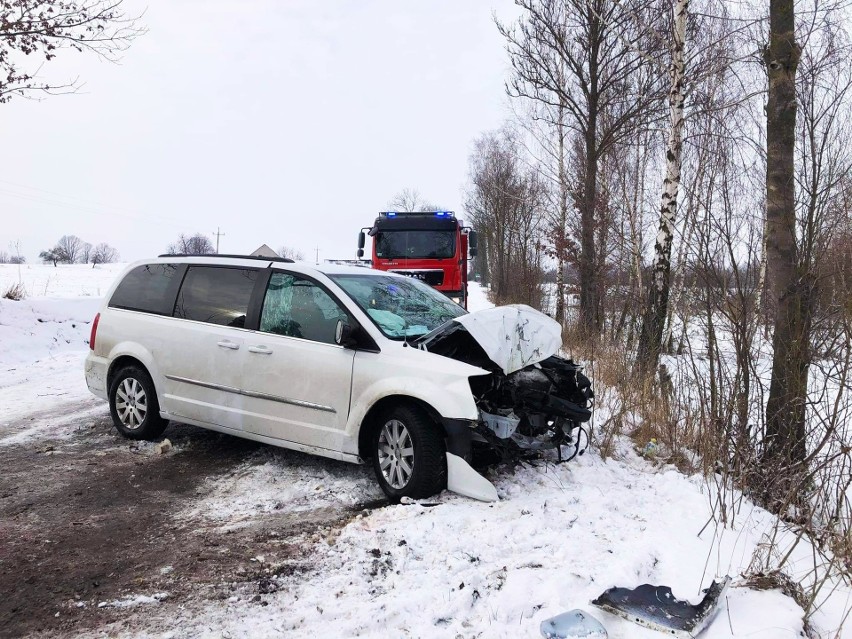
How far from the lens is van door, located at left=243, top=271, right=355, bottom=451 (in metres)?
4.27

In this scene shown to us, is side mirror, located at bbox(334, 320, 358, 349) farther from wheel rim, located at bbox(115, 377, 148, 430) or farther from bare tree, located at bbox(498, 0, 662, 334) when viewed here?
bare tree, located at bbox(498, 0, 662, 334)

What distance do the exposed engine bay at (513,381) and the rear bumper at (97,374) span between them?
11.5 ft

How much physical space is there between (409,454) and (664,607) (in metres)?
1.83

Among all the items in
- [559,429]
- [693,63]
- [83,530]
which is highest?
[693,63]

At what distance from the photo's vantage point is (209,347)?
4934mm

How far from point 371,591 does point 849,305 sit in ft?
10.6

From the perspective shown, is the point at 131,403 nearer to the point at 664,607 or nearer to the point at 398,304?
the point at 398,304

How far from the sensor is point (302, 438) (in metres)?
4.40

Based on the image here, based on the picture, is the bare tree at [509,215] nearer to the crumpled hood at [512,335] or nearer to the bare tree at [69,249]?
the crumpled hood at [512,335]

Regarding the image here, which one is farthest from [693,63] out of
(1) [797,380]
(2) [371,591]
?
(2) [371,591]

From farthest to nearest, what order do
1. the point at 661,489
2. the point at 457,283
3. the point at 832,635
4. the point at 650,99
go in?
the point at 457,283 → the point at 650,99 → the point at 661,489 → the point at 832,635

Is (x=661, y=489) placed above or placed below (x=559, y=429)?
below

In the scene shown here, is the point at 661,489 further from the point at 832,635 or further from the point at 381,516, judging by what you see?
the point at 381,516

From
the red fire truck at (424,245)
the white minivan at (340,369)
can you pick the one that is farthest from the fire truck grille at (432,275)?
the white minivan at (340,369)
